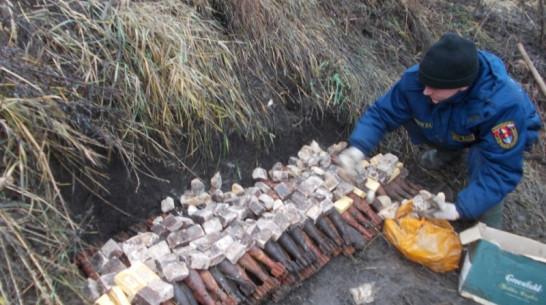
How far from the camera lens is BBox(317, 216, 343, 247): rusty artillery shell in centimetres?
312

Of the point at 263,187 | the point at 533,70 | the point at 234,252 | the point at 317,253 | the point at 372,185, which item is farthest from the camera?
the point at 533,70

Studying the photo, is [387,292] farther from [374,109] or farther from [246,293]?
Answer: [374,109]

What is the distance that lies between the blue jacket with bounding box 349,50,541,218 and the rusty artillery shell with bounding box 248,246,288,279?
3.64ft

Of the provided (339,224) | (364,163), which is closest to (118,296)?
(339,224)

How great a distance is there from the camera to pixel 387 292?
3.01 meters

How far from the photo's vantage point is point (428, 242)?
3.12 meters

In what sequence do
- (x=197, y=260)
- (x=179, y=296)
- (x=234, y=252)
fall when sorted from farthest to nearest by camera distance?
(x=234, y=252)
(x=197, y=260)
(x=179, y=296)

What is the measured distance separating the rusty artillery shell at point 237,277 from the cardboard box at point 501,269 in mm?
1393

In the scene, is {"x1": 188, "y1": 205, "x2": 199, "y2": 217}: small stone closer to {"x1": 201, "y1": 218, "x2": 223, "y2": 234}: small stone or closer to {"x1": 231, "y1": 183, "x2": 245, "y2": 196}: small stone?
{"x1": 201, "y1": 218, "x2": 223, "y2": 234}: small stone

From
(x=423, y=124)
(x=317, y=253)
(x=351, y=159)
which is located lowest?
(x=317, y=253)

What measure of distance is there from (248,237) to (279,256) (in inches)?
9.0

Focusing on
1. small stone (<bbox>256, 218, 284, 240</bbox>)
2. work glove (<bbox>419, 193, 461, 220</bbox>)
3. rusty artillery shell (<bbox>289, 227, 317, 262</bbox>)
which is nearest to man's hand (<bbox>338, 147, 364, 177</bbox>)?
work glove (<bbox>419, 193, 461, 220</bbox>)

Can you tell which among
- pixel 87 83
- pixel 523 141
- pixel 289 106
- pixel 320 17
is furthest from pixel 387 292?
pixel 320 17

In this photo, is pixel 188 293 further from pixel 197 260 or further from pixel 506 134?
pixel 506 134
